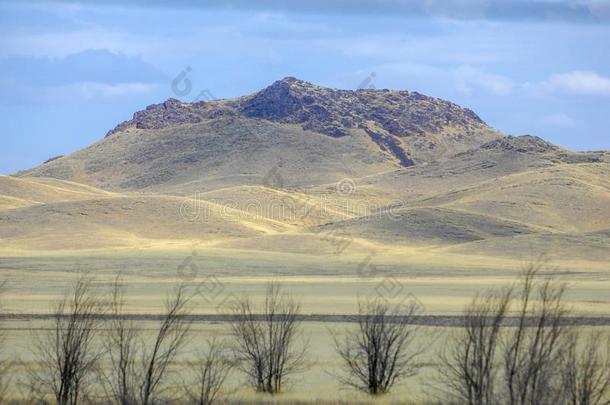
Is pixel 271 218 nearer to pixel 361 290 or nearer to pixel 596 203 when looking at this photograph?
pixel 596 203

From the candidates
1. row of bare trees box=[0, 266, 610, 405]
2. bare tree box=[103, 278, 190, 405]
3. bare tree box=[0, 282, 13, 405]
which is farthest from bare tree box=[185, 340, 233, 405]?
bare tree box=[0, 282, 13, 405]

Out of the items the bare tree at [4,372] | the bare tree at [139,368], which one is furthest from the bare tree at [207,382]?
the bare tree at [4,372]

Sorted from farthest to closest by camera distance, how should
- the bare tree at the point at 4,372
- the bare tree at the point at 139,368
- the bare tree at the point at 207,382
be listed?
the bare tree at the point at 4,372 < the bare tree at the point at 139,368 < the bare tree at the point at 207,382

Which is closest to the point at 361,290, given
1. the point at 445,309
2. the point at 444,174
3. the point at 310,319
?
the point at 445,309

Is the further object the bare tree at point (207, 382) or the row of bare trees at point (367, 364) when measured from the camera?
the bare tree at point (207, 382)

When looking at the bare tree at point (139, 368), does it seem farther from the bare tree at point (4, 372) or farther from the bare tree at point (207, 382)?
the bare tree at point (4, 372)

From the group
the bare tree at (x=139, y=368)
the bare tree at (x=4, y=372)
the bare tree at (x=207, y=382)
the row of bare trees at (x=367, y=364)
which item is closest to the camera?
the row of bare trees at (x=367, y=364)

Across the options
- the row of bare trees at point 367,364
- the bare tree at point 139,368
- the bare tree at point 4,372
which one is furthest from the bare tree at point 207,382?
the bare tree at point 4,372

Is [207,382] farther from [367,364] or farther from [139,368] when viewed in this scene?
[367,364]

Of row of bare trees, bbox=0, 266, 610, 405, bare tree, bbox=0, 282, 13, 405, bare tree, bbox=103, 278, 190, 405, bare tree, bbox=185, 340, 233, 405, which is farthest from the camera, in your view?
bare tree, bbox=0, 282, 13, 405

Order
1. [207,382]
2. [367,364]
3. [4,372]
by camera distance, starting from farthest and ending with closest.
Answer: [367,364], [207,382], [4,372]

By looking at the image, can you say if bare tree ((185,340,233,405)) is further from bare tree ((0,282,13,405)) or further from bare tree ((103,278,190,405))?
bare tree ((0,282,13,405))

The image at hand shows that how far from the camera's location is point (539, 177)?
157125 mm

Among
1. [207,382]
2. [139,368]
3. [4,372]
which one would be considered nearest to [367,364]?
[207,382]
